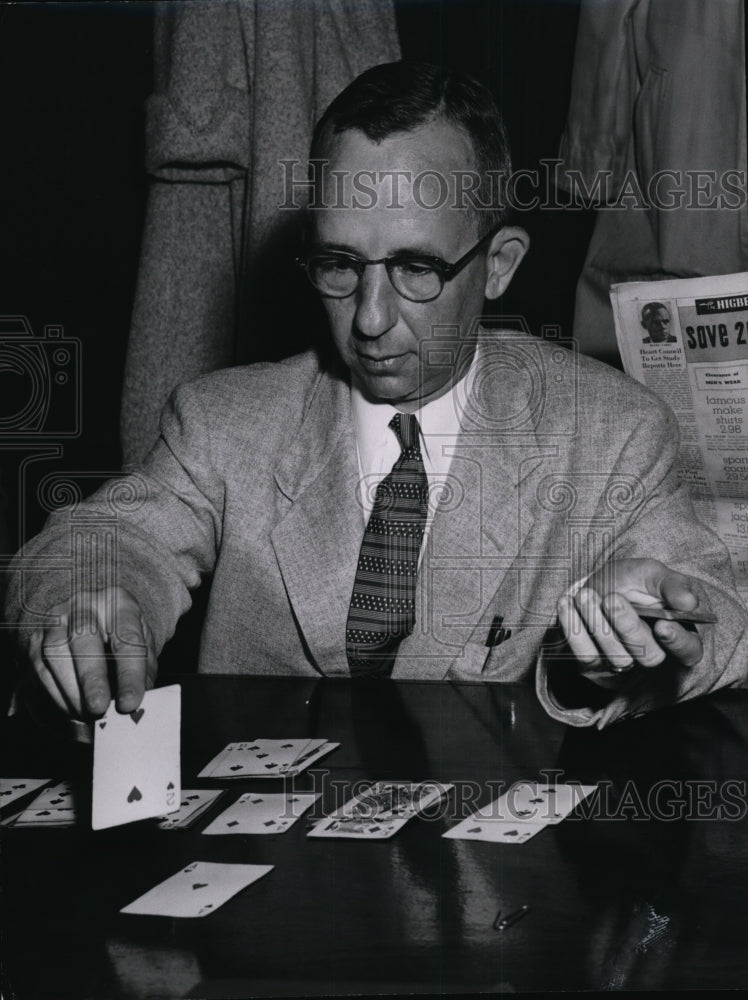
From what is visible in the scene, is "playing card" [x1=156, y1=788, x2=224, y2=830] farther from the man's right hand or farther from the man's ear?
the man's ear

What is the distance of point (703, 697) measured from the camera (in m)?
1.60

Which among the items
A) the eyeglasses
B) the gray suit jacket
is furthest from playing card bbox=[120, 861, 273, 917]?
the eyeglasses

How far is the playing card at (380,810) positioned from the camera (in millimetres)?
1165

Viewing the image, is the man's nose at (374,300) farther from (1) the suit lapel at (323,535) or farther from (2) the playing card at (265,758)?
(2) the playing card at (265,758)

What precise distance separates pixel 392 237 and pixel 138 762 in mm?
822

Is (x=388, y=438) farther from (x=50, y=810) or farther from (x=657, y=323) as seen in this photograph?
(x=50, y=810)

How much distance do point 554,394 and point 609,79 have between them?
69 cm

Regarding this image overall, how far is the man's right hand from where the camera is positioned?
1.21m

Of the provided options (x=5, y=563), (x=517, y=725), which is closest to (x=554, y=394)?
(x=517, y=725)

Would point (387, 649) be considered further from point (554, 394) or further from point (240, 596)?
point (554, 394)

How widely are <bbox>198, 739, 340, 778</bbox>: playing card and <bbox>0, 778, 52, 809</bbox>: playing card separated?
19 centimetres

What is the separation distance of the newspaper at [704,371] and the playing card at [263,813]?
1172 millimetres

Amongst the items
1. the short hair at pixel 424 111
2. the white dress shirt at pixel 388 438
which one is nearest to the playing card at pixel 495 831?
the white dress shirt at pixel 388 438

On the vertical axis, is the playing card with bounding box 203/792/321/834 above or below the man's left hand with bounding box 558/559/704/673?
below
